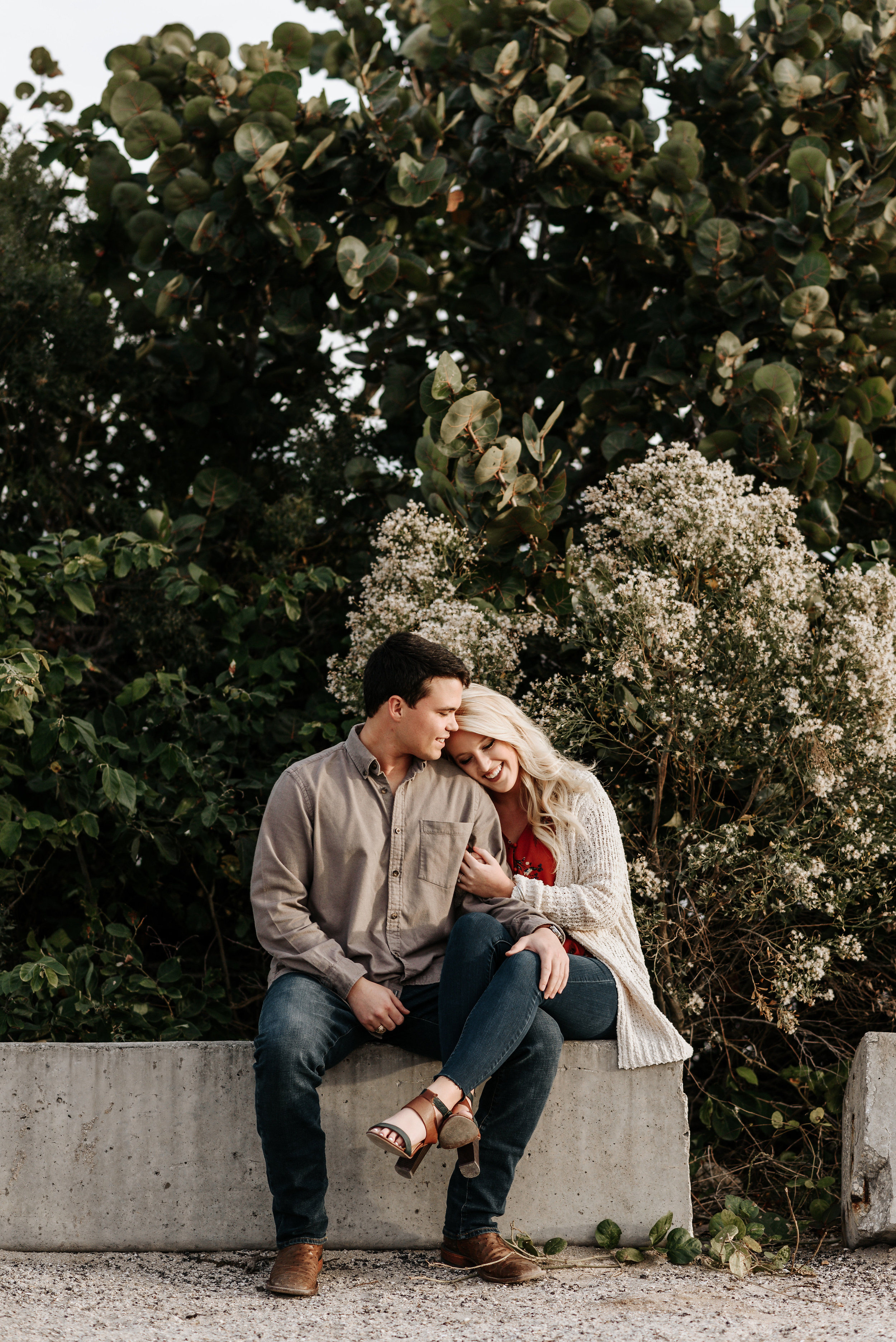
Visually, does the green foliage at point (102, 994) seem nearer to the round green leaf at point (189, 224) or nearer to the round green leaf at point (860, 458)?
the round green leaf at point (189, 224)

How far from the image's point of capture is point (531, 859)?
331 centimetres

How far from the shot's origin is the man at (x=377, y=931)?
2.69 metres

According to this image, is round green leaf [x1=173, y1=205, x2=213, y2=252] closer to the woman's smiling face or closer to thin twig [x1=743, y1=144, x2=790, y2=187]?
thin twig [x1=743, y1=144, x2=790, y2=187]

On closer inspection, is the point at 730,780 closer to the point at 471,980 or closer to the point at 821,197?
the point at 471,980

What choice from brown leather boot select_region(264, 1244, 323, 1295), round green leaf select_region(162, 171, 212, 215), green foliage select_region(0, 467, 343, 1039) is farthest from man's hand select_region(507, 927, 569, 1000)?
round green leaf select_region(162, 171, 212, 215)

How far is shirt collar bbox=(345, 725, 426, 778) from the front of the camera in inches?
123

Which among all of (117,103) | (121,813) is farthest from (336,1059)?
(117,103)

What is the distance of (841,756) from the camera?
359 centimetres

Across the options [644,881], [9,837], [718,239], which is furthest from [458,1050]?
[718,239]

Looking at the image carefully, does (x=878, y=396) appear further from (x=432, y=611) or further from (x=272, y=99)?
(x=272, y=99)

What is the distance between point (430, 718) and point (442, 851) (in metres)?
0.35

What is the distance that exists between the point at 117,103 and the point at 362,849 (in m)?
3.38

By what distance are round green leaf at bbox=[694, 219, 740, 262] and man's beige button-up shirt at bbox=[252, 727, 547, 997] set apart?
8.75ft

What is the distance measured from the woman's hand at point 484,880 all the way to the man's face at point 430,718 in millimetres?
299
